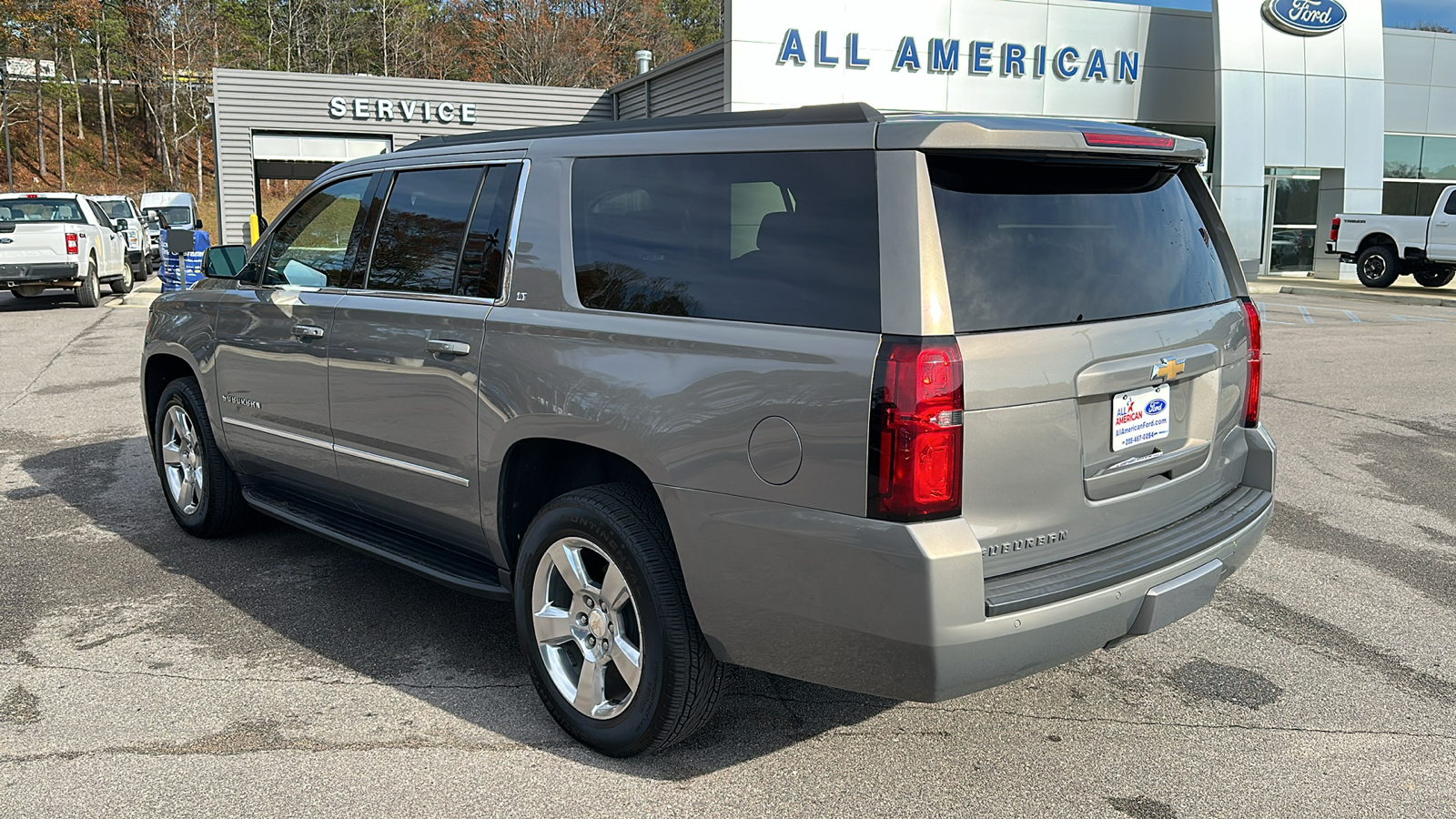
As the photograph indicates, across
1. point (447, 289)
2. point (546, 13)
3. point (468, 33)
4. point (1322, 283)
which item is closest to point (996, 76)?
point (1322, 283)

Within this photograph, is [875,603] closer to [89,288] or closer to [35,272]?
[35,272]

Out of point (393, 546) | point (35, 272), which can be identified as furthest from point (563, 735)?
point (35, 272)

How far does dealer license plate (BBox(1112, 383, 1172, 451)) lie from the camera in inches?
122

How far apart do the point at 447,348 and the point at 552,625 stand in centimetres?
99

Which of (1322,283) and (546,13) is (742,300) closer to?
(1322,283)

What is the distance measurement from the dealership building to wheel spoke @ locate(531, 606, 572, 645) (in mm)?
19777

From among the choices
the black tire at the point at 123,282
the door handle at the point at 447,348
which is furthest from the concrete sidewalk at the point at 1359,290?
the black tire at the point at 123,282

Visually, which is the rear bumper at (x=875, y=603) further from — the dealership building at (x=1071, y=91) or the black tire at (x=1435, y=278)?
the black tire at (x=1435, y=278)

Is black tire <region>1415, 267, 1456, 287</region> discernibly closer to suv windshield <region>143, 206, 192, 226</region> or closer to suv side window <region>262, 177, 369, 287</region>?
suv side window <region>262, 177, 369, 287</region>

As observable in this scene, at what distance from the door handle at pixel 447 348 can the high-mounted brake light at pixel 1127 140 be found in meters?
2.02

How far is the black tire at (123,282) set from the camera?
21.0m

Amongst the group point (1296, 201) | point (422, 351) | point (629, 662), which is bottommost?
point (629, 662)

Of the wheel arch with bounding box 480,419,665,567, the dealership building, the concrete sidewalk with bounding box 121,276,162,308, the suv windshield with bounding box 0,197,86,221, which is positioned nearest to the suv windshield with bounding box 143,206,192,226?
the dealership building

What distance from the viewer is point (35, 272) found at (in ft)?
58.4
